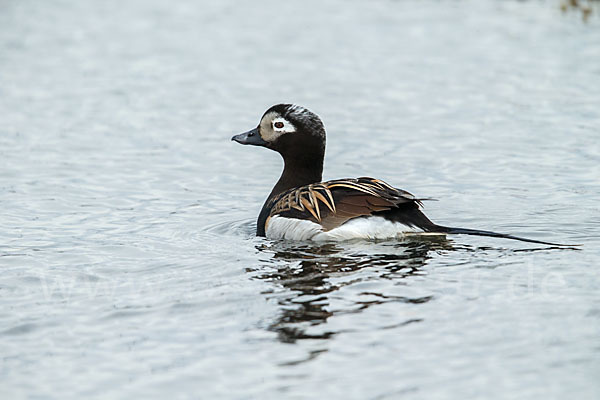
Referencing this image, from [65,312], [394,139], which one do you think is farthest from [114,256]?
[394,139]

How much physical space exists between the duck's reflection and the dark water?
0.09 ft

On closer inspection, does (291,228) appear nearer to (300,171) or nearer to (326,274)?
(300,171)

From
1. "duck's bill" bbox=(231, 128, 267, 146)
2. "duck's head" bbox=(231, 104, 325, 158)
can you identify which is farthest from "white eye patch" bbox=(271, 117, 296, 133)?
"duck's bill" bbox=(231, 128, 267, 146)

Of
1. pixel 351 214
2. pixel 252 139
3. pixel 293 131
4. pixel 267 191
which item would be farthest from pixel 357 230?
pixel 267 191

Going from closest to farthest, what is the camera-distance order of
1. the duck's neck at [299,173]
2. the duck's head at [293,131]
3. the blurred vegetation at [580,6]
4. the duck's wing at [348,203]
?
the duck's wing at [348,203] < the duck's head at [293,131] < the duck's neck at [299,173] < the blurred vegetation at [580,6]

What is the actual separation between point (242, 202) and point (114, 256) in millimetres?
2718

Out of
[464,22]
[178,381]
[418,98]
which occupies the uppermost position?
[464,22]

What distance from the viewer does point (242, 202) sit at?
11211 millimetres

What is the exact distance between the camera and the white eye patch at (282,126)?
9891 mm

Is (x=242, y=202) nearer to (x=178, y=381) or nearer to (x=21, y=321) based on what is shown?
(x=21, y=321)

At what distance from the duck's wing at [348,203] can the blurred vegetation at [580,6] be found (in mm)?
15206

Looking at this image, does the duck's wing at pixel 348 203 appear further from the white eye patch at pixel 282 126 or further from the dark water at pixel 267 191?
the white eye patch at pixel 282 126

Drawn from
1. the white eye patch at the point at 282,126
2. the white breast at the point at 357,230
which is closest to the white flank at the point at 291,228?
the white breast at the point at 357,230

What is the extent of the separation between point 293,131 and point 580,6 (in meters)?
15.2
